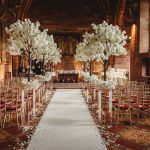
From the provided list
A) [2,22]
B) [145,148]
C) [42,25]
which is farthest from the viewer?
[42,25]

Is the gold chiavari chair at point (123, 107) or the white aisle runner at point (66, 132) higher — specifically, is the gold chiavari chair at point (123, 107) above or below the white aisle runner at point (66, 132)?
above

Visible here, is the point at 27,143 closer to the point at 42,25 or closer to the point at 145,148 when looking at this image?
the point at 145,148

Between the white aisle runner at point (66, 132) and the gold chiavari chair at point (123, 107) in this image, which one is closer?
the white aisle runner at point (66, 132)

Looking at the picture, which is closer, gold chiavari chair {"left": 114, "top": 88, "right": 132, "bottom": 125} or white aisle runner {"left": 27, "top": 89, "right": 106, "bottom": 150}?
white aisle runner {"left": 27, "top": 89, "right": 106, "bottom": 150}

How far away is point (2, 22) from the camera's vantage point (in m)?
20.7

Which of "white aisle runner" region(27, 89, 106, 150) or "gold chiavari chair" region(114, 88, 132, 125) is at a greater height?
"gold chiavari chair" region(114, 88, 132, 125)

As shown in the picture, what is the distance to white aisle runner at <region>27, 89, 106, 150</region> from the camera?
6.29 metres

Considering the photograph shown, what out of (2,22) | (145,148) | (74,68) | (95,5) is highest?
(95,5)

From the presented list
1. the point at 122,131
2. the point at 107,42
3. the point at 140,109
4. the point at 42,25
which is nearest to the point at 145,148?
the point at 122,131

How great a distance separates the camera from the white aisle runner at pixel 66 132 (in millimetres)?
6289

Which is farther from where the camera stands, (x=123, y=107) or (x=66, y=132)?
(x=123, y=107)

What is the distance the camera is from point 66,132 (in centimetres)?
751

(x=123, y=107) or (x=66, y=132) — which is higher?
(x=123, y=107)

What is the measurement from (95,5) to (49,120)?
61.7 ft
